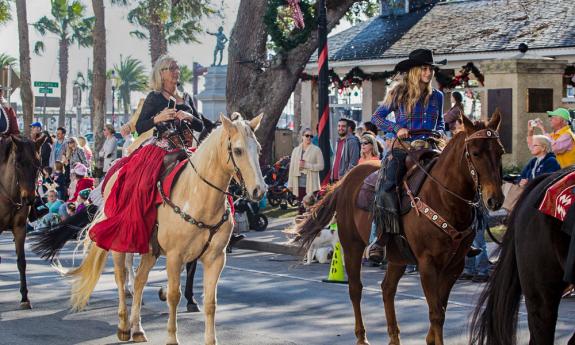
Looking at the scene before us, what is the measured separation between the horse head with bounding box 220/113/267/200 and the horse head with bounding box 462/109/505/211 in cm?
164

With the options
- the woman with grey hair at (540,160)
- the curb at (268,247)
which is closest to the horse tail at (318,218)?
the woman with grey hair at (540,160)

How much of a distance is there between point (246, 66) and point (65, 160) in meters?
4.84

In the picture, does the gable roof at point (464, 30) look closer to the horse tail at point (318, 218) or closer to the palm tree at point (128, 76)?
the horse tail at point (318, 218)

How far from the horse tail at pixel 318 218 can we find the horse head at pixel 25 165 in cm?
346

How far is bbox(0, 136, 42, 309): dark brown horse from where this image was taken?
12.3 meters

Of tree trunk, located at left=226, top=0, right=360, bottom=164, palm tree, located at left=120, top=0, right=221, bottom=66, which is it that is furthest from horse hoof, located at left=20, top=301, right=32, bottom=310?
palm tree, located at left=120, top=0, right=221, bottom=66

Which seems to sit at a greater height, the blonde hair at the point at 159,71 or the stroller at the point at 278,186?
the blonde hair at the point at 159,71

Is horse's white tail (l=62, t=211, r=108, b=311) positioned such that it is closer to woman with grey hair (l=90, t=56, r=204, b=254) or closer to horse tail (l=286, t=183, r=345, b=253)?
woman with grey hair (l=90, t=56, r=204, b=254)

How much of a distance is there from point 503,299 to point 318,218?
3651mm

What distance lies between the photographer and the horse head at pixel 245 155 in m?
8.33

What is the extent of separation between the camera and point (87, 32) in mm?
75250

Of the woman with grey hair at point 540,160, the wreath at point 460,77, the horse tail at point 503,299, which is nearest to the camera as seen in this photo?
the horse tail at point 503,299

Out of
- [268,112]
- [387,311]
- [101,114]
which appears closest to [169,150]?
[387,311]

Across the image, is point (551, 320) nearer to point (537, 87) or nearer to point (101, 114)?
point (537, 87)
